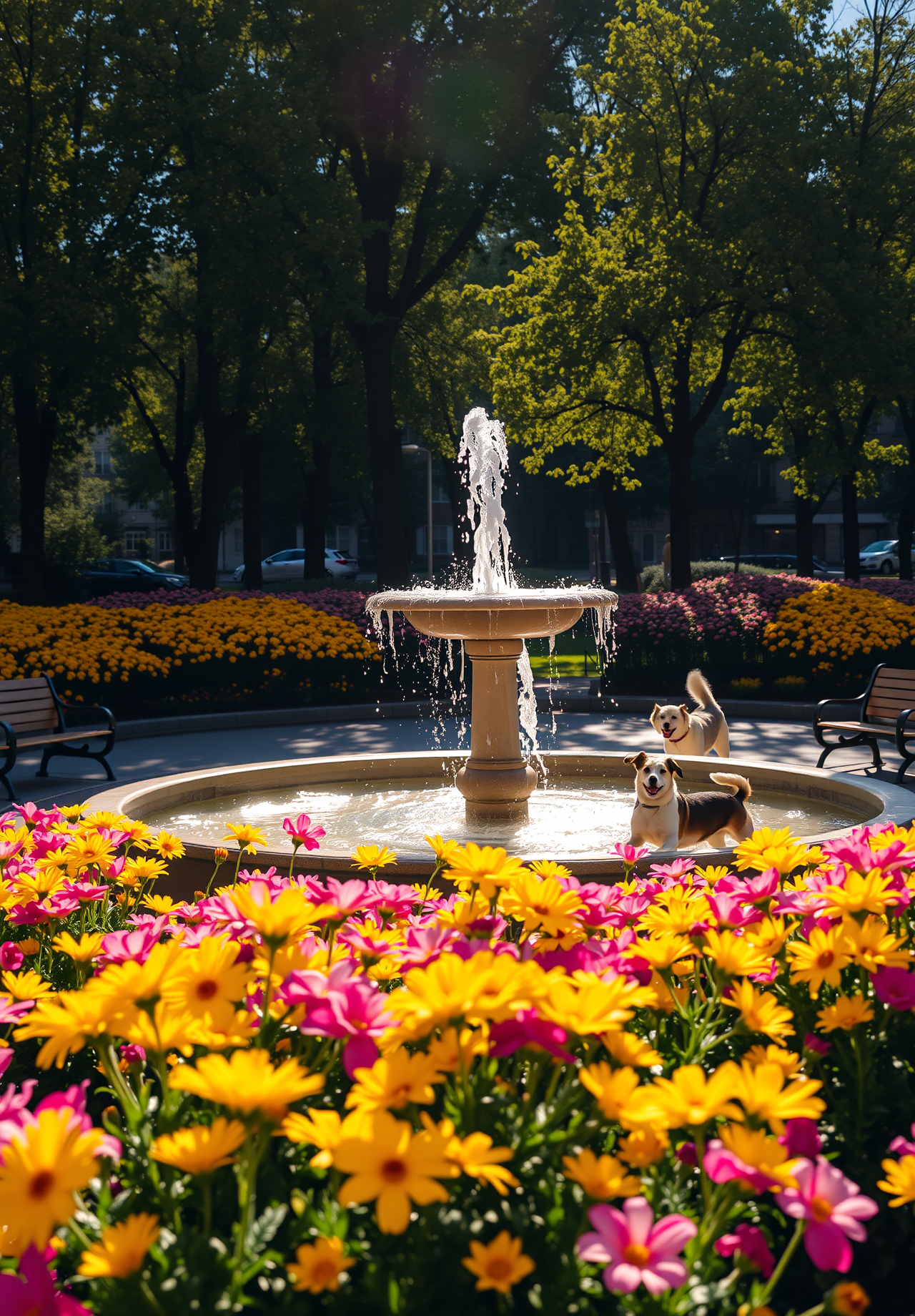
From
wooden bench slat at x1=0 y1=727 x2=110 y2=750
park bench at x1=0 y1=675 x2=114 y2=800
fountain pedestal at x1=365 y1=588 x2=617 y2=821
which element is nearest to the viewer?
fountain pedestal at x1=365 y1=588 x2=617 y2=821

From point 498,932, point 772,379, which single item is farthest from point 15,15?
point 498,932

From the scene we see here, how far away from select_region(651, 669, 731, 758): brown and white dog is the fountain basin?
0.37 metres

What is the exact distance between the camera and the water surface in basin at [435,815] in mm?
7512

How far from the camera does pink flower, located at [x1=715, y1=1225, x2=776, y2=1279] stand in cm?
149

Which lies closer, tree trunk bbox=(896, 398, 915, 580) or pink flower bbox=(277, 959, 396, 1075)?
pink flower bbox=(277, 959, 396, 1075)

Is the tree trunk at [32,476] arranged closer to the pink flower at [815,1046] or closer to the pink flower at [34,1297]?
the pink flower at [815,1046]

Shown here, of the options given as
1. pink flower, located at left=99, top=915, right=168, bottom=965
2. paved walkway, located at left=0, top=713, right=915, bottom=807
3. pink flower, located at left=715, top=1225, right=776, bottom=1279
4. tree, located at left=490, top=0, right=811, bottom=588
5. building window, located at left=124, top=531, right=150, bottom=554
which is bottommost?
paved walkway, located at left=0, top=713, right=915, bottom=807

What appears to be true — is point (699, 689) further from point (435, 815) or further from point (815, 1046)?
point (815, 1046)

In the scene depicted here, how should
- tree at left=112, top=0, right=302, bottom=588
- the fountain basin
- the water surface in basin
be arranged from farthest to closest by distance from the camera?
tree at left=112, top=0, right=302, bottom=588, the water surface in basin, the fountain basin

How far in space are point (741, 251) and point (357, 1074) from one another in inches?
917

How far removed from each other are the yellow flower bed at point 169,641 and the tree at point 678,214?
902 cm

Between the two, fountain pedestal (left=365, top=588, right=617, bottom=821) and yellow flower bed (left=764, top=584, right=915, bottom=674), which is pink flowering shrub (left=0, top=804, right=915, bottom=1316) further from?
yellow flower bed (left=764, top=584, right=915, bottom=674)

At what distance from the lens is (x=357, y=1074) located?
150cm

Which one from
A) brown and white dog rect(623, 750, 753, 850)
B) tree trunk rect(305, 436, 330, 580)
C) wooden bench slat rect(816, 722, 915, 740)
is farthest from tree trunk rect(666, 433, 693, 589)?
brown and white dog rect(623, 750, 753, 850)
